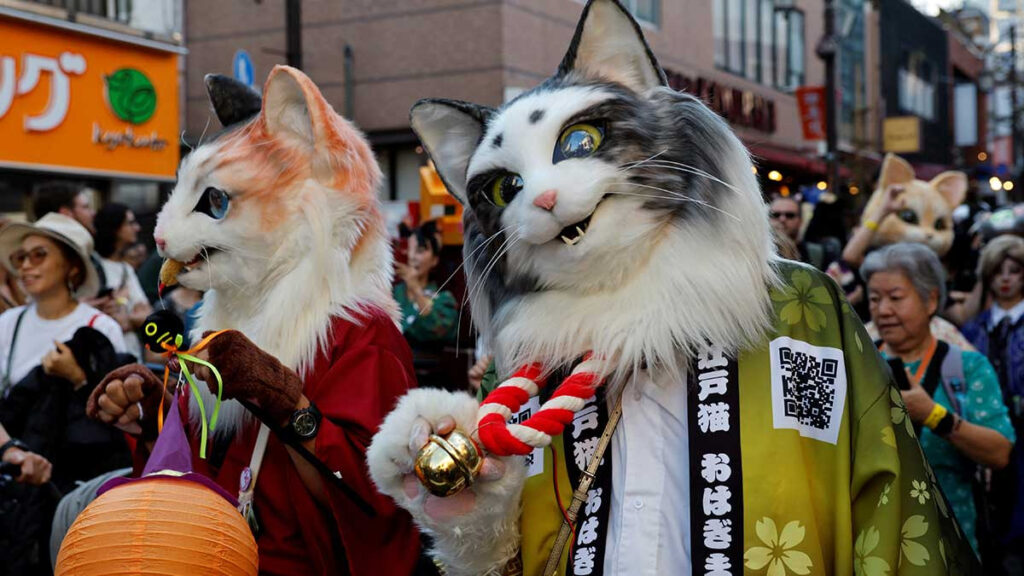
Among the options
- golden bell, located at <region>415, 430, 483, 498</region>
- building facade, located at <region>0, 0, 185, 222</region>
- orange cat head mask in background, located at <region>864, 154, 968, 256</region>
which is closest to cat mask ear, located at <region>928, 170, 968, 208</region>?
orange cat head mask in background, located at <region>864, 154, 968, 256</region>

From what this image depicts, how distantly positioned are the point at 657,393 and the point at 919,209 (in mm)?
4896

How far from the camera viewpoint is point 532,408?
201 centimetres

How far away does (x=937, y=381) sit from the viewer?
3.53m

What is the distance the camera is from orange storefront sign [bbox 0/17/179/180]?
32.8 ft

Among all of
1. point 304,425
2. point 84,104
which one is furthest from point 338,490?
point 84,104

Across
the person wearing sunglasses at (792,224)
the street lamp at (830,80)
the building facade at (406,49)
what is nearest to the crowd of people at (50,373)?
the person wearing sunglasses at (792,224)

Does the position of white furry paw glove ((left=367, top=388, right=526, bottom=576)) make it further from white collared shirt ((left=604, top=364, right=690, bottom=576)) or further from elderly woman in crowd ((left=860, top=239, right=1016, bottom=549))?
elderly woman in crowd ((left=860, top=239, right=1016, bottom=549))

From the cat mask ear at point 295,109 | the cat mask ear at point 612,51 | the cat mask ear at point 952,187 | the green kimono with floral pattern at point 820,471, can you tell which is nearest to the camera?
the green kimono with floral pattern at point 820,471

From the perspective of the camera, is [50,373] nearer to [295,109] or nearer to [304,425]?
[295,109]

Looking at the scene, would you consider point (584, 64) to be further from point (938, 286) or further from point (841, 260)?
point (841, 260)

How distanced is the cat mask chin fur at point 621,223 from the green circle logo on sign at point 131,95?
10131 millimetres

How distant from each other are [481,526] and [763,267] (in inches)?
28.6

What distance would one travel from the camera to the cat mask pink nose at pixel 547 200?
5.84 ft

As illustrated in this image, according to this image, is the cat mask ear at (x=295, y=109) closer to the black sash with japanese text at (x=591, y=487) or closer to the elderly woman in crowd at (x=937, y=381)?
the black sash with japanese text at (x=591, y=487)
